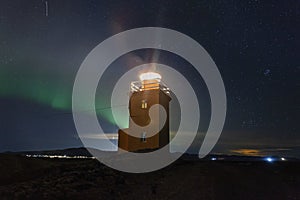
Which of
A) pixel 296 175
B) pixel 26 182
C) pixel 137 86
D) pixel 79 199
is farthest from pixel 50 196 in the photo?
pixel 137 86

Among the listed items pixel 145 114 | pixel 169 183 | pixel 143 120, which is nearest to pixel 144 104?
pixel 145 114

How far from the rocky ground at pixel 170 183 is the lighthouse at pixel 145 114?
9346 millimetres

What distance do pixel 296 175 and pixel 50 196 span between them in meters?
13.6

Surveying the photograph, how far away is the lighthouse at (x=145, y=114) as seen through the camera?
29.7 m

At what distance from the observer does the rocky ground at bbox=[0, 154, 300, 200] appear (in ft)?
47.3

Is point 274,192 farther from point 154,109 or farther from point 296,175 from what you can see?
point 154,109

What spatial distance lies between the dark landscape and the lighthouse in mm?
9363

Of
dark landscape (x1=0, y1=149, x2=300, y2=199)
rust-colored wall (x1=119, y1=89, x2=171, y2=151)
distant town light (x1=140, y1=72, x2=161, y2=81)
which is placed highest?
distant town light (x1=140, y1=72, x2=161, y2=81)

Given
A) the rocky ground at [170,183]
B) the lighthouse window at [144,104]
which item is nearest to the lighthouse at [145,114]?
the lighthouse window at [144,104]

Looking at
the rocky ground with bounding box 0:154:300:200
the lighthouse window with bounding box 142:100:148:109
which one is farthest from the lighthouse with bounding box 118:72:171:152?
the rocky ground with bounding box 0:154:300:200

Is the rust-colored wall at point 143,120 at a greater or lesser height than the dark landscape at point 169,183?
greater

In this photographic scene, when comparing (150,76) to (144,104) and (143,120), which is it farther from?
(143,120)

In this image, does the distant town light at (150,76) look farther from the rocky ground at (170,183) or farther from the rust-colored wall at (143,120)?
the rocky ground at (170,183)

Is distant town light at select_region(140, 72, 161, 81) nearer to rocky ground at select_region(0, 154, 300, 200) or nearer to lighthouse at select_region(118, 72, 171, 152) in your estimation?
lighthouse at select_region(118, 72, 171, 152)
